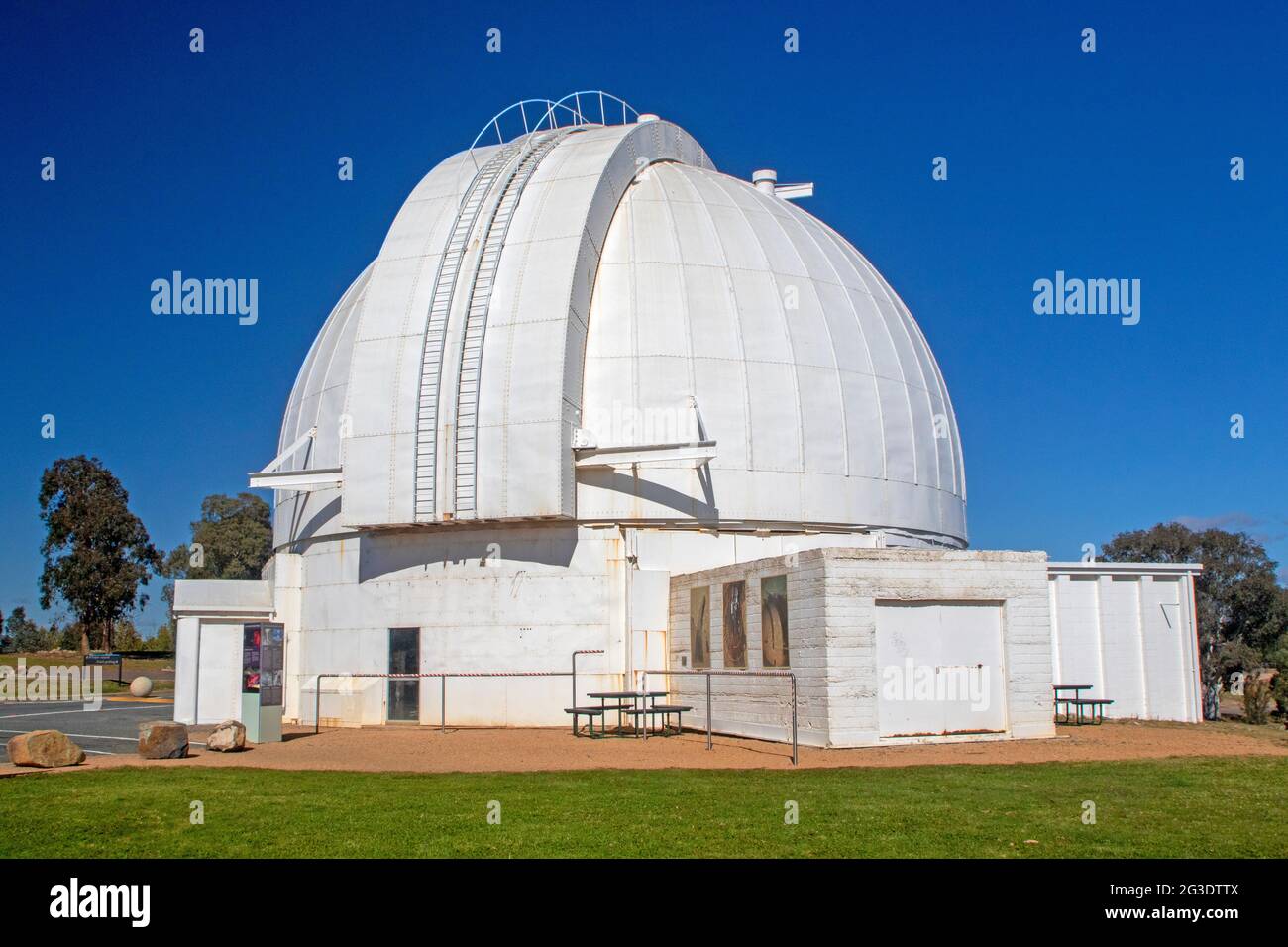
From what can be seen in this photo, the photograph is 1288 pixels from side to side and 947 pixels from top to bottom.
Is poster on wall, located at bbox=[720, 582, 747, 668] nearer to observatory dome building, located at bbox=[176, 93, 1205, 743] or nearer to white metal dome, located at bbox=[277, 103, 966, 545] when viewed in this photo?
observatory dome building, located at bbox=[176, 93, 1205, 743]

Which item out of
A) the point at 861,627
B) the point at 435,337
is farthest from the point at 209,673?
the point at 861,627

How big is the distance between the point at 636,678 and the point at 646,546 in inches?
108

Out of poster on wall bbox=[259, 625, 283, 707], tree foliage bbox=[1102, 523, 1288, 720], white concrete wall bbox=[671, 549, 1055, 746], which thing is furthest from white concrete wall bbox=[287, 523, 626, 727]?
tree foliage bbox=[1102, 523, 1288, 720]

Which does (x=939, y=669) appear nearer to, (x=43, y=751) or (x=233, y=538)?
(x=43, y=751)

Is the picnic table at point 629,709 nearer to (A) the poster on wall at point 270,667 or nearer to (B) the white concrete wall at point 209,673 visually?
(A) the poster on wall at point 270,667

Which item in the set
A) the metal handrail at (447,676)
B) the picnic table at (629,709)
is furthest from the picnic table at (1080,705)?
the metal handrail at (447,676)

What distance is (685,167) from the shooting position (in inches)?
1241

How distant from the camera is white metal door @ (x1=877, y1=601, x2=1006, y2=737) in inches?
739

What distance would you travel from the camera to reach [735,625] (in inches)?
848

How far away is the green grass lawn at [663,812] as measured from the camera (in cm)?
934

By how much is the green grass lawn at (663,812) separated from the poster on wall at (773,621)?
191 inches

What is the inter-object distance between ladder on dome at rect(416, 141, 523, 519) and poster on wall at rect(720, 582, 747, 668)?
6.34 m
